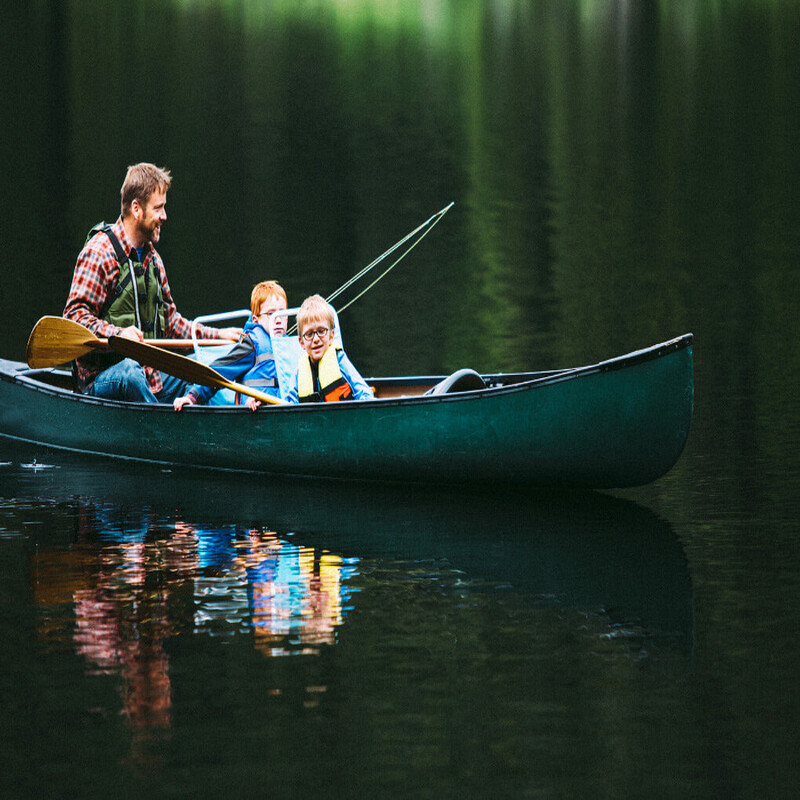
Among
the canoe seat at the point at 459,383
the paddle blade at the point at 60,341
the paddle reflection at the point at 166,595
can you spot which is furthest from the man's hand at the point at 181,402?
the canoe seat at the point at 459,383

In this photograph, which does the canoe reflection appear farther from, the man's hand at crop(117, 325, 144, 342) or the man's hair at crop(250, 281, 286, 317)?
the man's hair at crop(250, 281, 286, 317)

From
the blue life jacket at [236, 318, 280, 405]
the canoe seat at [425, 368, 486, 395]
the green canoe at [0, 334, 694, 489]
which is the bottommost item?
the green canoe at [0, 334, 694, 489]

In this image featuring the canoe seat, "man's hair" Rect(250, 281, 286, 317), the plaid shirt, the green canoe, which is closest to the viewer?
the green canoe

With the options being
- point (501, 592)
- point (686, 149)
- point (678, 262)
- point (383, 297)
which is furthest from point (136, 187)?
point (686, 149)

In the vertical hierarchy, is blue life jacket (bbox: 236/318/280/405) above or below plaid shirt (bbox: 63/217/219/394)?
below

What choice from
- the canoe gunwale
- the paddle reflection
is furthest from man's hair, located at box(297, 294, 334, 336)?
the paddle reflection

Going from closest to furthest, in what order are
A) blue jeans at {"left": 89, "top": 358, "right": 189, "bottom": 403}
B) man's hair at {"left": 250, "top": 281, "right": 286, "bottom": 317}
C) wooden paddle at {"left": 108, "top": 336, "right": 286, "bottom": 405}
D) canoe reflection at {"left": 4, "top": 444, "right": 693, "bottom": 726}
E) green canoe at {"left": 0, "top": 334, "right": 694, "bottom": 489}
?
canoe reflection at {"left": 4, "top": 444, "right": 693, "bottom": 726} → green canoe at {"left": 0, "top": 334, "right": 694, "bottom": 489} → wooden paddle at {"left": 108, "top": 336, "right": 286, "bottom": 405} → man's hair at {"left": 250, "top": 281, "right": 286, "bottom": 317} → blue jeans at {"left": 89, "top": 358, "right": 189, "bottom": 403}

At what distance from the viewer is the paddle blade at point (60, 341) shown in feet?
31.2

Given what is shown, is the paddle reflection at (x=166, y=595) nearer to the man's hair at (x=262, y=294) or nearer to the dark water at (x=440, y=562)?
the dark water at (x=440, y=562)

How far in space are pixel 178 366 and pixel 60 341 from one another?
2.46 feet

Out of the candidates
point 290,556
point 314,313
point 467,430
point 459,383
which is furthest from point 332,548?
point 314,313

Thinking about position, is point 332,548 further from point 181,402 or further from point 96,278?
point 96,278

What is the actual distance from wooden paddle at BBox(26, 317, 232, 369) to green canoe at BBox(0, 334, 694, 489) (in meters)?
0.39

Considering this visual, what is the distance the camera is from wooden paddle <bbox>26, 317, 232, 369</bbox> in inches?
375
